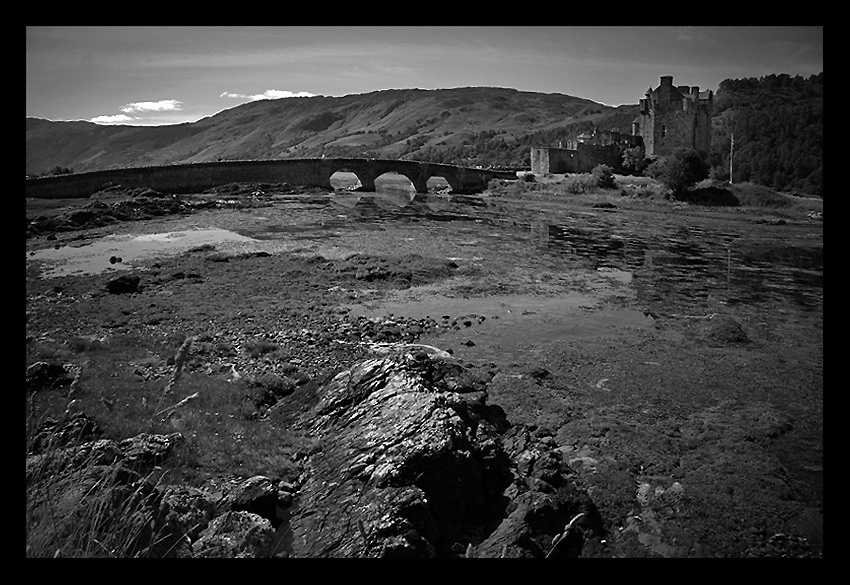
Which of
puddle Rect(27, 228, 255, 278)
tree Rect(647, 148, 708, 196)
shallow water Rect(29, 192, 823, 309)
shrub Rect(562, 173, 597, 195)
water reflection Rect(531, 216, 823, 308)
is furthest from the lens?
shrub Rect(562, 173, 597, 195)

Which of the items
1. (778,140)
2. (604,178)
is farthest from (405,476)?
(778,140)

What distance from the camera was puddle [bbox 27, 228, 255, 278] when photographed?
16.5 meters

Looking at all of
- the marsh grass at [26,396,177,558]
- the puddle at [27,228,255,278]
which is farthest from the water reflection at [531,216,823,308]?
the marsh grass at [26,396,177,558]

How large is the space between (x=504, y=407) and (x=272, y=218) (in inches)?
931

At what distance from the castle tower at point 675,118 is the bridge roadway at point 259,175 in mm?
11129

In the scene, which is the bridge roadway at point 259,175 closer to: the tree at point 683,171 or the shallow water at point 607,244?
the shallow water at point 607,244

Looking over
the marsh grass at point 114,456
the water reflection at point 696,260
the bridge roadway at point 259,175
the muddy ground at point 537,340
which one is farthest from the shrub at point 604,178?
the marsh grass at point 114,456

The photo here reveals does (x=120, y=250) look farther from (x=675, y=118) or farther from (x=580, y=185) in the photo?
(x=675, y=118)

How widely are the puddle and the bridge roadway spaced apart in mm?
17115

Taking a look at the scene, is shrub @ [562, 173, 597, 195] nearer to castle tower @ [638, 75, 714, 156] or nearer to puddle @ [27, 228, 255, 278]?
castle tower @ [638, 75, 714, 156]

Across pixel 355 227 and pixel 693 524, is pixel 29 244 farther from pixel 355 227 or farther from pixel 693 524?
pixel 693 524

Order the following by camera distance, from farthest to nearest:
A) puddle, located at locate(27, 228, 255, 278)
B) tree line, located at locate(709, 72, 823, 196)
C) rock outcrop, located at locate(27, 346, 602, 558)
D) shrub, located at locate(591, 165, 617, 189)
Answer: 1. shrub, located at locate(591, 165, 617, 189)
2. tree line, located at locate(709, 72, 823, 196)
3. puddle, located at locate(27, 228, 255, 278)
4. rock outcrop, located at locate(27, 346, 602, 558)

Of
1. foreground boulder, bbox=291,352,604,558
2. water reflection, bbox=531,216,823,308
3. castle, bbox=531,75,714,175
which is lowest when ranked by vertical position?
foreground boulder, bbox=291,352,604,558
